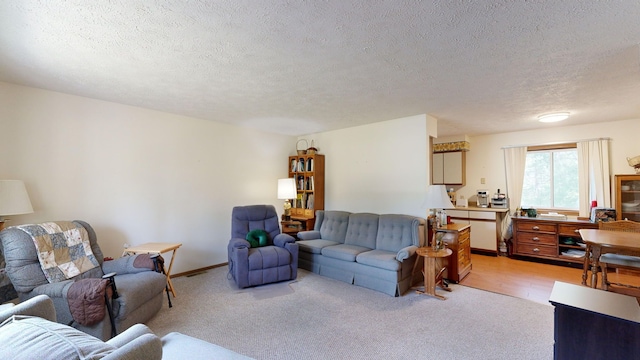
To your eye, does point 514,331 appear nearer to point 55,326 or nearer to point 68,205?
point 55,326

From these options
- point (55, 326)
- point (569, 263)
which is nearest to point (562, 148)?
point (569, 263)

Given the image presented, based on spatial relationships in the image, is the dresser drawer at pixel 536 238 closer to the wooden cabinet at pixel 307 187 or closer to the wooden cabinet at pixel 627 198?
the wooden cabinet at pixel 627 198

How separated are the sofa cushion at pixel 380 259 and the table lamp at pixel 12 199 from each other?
3530 mm

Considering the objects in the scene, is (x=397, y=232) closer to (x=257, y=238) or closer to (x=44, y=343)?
(x=257, y=238)

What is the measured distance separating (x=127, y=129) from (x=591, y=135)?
706cm

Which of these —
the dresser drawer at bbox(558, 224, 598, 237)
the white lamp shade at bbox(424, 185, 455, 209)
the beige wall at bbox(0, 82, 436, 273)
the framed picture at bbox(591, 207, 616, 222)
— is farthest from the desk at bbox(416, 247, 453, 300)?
the framed picture at bbox(591, 207, 616, 222)

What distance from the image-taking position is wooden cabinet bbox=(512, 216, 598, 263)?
4527 millimetres

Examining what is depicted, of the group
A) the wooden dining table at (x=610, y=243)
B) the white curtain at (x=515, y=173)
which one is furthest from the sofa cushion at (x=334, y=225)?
the white curtain at (x=515, y=173)

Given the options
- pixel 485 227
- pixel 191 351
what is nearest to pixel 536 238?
pixel 485 227

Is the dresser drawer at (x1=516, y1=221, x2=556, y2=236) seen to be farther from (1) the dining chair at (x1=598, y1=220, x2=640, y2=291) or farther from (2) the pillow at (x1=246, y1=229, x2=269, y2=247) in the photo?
(2) the pillow at (x1=246, y1=229, x2=269, y2=247)

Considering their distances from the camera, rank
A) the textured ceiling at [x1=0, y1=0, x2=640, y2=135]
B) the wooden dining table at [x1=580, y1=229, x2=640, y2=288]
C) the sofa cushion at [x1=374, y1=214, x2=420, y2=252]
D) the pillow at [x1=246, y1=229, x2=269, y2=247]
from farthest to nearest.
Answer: the pillow at [x1=246, y1=229, x2=269, y2=247], the sofa cushion at [x1=374, y1=214, x2=420, y2=252], the wooden dining table at [x1=580, y1=229, x2=640, y2=288], the textured ceiling at [x1=0, y1=0, x2=640, y2=135]

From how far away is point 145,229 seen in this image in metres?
3.82

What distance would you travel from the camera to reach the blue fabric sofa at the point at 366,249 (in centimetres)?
346

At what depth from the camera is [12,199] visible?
255 centimetres
